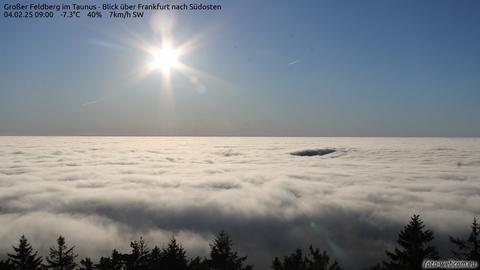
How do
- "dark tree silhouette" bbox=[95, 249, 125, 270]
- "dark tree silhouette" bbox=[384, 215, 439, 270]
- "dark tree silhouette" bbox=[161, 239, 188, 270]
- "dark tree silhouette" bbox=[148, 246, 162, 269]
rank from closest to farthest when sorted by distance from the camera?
"dark tree silhouette" bbox=[161, 239, 188, 270], "dark tree silhouette" bbox=[95, 249, 125, 270], "dark tree silhouette" bbox=[384, 215, 439, 270], "dark tree silhouette" bbox=[148, 246, 162, 269]

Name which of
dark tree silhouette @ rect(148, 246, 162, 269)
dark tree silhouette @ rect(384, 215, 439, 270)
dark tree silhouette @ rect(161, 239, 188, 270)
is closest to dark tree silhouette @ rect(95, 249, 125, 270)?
dark tree silhouette @ rect(148, 246, 162, 269)

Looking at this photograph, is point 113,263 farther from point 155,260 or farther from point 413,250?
point 413,250

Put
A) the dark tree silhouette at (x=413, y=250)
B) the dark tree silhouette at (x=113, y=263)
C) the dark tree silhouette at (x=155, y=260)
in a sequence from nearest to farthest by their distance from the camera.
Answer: the dark tree silhouette at (x=113, y=263), the dark tree silhouette at (x=413, y=250), the dark tree silhouette at (x=155, y=260)

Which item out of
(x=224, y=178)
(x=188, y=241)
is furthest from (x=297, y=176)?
(x=188, y=241)

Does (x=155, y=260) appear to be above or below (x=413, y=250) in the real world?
above

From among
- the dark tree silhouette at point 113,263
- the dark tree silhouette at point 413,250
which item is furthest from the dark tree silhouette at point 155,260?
the dark tree silhouette at point 413,250

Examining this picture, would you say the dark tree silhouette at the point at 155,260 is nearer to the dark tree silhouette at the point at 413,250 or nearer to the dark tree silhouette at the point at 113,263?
the dark tree silhouette at the point at 113,263

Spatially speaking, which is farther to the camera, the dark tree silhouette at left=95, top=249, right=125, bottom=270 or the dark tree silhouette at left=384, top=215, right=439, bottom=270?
the dark tree silhouette at left=384, top=215, right=439, bottom=270

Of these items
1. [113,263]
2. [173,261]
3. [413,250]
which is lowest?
[413,250]

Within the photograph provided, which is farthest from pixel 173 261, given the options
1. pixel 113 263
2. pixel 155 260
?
pixel 113 263

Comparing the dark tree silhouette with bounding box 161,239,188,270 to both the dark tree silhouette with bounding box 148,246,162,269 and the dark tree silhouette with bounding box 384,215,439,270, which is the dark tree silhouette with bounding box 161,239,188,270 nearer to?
the dark tree silhouette with bounding box 148,246,162,269

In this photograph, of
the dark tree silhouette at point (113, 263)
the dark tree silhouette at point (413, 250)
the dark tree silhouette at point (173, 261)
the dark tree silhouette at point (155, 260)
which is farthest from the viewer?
the dark tree silhouette at point (155, 260)
